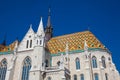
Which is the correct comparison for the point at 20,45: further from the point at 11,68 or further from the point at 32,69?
the point at 32,69

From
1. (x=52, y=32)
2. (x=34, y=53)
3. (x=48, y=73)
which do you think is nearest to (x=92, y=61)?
(x=48, y=73)

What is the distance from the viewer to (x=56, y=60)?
42031 millimetres

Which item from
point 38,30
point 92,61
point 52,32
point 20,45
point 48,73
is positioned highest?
point 52,32

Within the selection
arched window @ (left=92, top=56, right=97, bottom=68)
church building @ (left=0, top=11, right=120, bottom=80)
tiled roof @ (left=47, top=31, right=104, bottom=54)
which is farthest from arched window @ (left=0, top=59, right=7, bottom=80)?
arched window @ (left=92, top=56, right=97, bottom=68)

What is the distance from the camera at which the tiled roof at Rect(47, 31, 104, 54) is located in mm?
42306

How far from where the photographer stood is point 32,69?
36594 millimetres

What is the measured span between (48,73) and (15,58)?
10.3 meters

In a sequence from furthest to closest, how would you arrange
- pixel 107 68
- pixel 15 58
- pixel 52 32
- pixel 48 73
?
pixel 52 32 < pixel 15 58 < pixel 107 68 < pixel 48 73

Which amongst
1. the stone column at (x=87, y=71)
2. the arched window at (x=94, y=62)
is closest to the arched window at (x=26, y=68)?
the stone column at (x=87, y=71)

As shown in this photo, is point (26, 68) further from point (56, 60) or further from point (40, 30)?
point (40, 30)

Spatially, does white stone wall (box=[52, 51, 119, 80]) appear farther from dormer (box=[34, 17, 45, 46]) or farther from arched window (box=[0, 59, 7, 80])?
arched window (box=[0, 59, 7, 80])

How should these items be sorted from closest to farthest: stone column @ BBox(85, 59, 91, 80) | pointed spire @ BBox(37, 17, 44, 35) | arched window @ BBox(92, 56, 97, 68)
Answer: stone column @ BBox(85, 59, 91, 80), arched window @ BBox(92, 56, 97, 68), pointed spire @ BBox(37, 17, 44, 35)

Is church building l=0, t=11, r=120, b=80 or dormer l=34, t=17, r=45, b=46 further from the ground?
dormer l=34, t=17, r=45, b=46

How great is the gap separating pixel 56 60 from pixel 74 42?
7.16 metres
